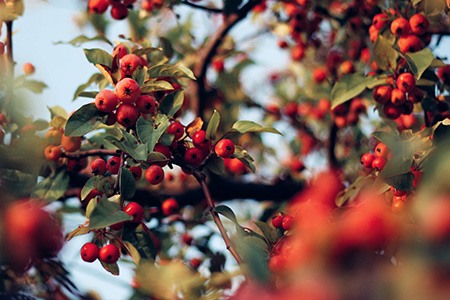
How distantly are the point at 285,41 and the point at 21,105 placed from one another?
242 centimetres

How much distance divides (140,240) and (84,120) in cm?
46

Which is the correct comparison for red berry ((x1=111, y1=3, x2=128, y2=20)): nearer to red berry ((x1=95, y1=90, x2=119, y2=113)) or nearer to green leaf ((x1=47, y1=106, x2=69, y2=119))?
green leaf ((x1=47, y1=106, x2=69, y2=119))

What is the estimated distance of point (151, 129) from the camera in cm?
190

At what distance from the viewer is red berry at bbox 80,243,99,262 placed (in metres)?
1.86

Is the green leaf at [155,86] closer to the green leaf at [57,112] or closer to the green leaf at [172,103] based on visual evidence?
the green leaf at [172,103]

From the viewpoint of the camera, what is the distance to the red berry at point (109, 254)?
6.08 ft

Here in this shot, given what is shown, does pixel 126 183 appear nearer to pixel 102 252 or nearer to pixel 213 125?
pixel 102 252

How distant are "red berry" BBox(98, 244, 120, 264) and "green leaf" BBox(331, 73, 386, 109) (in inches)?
44.1

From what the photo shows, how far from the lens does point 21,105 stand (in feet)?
8.28

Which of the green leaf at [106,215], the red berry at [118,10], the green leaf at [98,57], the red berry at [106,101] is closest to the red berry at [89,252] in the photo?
the green leaf at [106,215]

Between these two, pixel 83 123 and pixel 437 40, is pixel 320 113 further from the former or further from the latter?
pixel 83 123

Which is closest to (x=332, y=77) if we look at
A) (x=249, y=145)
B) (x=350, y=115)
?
(x=350, y=115)

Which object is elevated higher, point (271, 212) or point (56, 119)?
point (56, 119)

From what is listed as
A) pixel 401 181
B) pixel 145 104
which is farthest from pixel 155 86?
pixel 401 181
